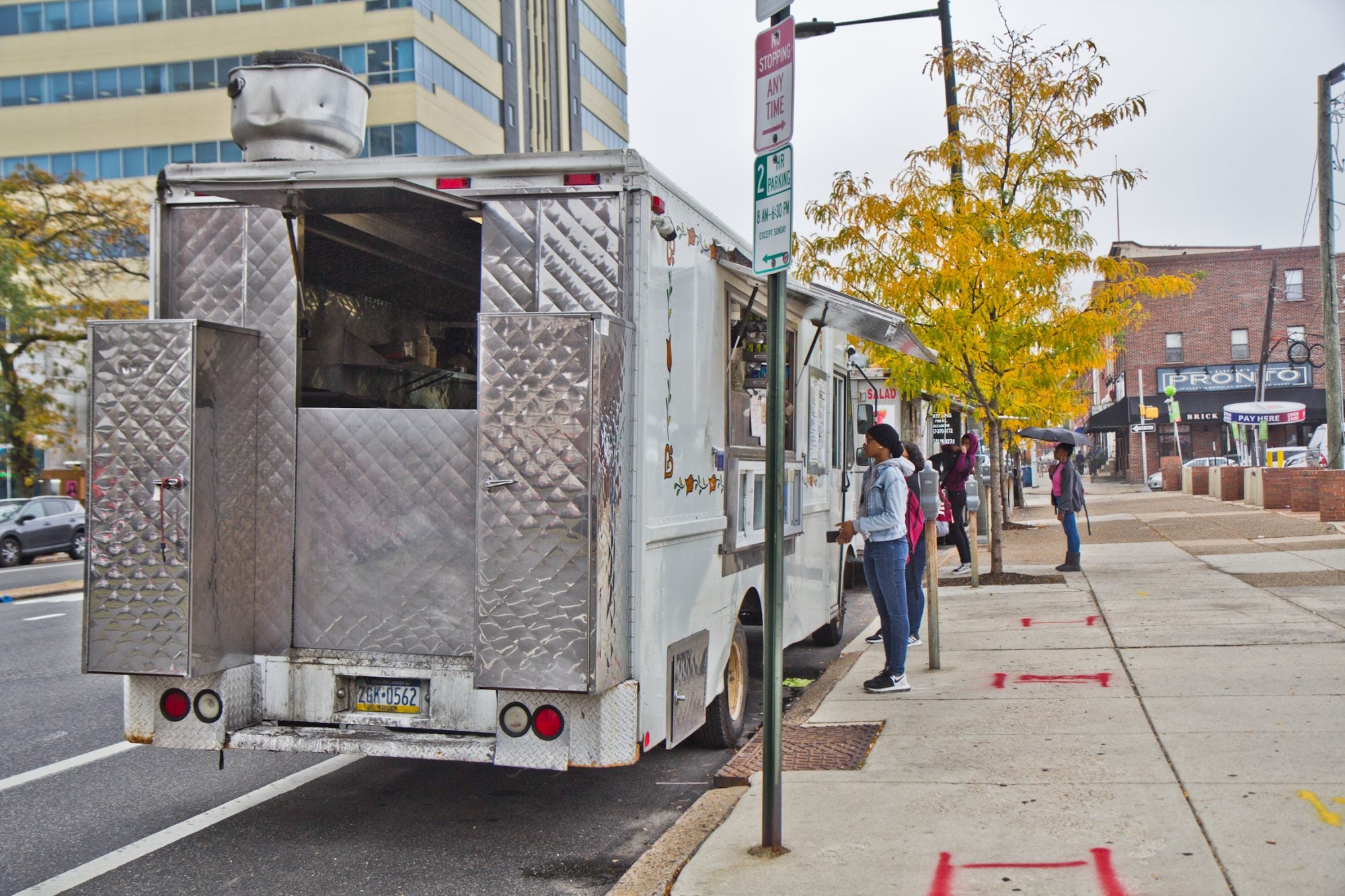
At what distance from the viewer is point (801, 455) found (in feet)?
26.9

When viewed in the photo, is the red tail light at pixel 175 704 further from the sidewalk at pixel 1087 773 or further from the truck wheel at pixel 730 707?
the truck wheel at pixel 730 707

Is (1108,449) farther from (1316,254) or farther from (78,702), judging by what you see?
(78,702)

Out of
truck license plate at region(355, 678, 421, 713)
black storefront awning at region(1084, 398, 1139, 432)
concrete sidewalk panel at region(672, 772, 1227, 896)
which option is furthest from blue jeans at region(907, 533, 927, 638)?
black storefront awning at region(1084, 398, 1139, 432)

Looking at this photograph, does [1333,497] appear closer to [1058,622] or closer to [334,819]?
[1058,622]

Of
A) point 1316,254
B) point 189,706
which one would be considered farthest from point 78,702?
point 1316,254

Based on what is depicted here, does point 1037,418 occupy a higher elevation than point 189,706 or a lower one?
higher

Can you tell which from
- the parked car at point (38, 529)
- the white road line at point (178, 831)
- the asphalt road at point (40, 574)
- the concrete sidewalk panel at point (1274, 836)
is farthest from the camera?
the parked car at point (38, 529)

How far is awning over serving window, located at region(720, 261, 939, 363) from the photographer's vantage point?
23.2ft

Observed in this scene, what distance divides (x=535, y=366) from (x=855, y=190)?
9.70 metres

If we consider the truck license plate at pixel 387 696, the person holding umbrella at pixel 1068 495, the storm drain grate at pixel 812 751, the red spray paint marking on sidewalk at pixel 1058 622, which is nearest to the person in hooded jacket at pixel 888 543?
the storm drain grate at pixel 812 751

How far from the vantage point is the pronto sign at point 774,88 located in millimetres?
4641

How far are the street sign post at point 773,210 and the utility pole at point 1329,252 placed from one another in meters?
16.2

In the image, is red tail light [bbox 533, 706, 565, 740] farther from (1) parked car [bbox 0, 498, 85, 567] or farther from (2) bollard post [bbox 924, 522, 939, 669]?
(1) parked car [bbox 0, 498, 85, 567]

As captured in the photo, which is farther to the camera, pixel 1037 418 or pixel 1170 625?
pixel 1037 418
